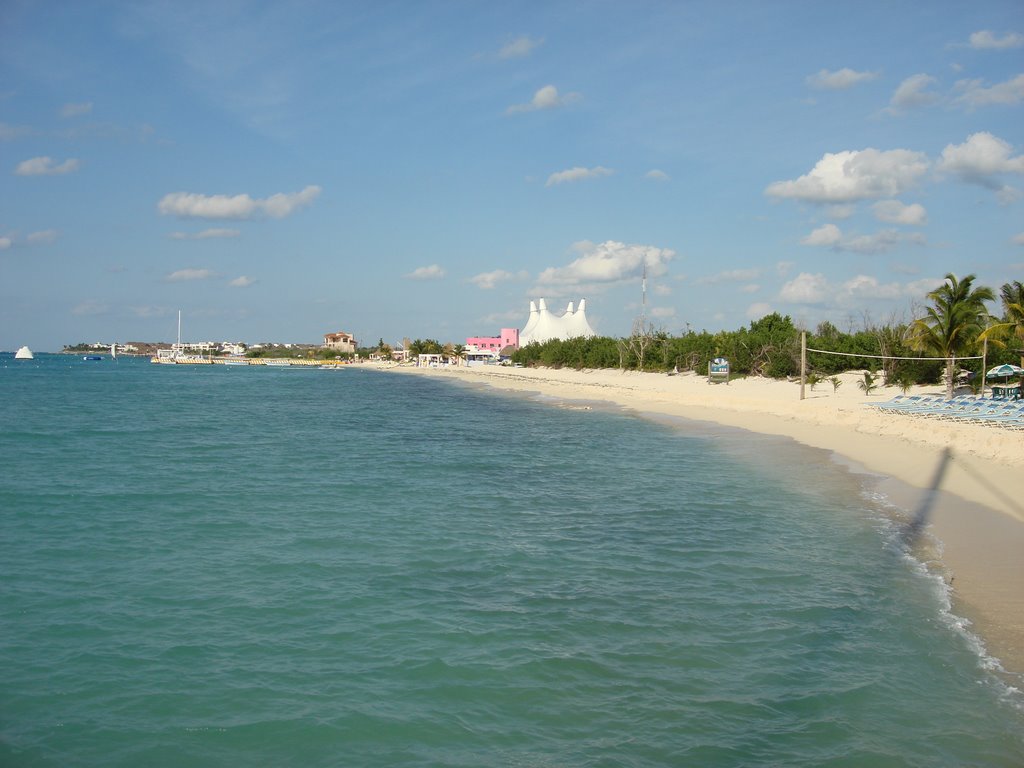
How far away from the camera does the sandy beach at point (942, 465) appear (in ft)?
24.9

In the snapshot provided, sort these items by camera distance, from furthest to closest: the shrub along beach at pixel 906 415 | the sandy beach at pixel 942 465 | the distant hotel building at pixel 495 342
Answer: the distant hotel building at pixel 495 342, the shrub along beach at pixel 906 415, the sandy beach at pixel 942 465

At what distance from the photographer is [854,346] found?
1598 inches

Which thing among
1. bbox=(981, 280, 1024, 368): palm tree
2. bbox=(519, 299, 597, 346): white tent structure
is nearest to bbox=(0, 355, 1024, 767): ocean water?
bbox=(981, 280, 1024, 368): palm tree

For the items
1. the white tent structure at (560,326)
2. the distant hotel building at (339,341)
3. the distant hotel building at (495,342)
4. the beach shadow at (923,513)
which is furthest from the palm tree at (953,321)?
the distant hotel building at (339,341)

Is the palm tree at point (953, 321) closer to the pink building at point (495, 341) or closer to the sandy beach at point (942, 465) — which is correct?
the sandy beach at point (942, 465)

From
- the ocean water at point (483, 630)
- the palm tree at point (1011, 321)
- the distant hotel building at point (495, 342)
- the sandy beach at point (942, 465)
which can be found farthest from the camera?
the distant hotel building at point (495, 342)

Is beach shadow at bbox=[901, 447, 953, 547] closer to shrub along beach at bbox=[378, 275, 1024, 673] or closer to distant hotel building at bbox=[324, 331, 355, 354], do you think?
shrub along beach at bbox=[378, 275, 1024, 673]

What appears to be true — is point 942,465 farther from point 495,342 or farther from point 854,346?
point 495,342

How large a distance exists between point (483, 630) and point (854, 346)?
38766 millimetres

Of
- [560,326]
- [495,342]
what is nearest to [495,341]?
[495,342]

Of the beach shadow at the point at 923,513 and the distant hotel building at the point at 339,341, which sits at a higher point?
the distant hotel building at the point at 339,341

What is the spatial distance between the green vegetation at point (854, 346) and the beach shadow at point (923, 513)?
39.3 feet

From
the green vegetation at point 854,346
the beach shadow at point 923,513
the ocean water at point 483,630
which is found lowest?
the ocean water at point 483,630

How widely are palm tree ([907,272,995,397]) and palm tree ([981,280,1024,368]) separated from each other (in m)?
0.78
